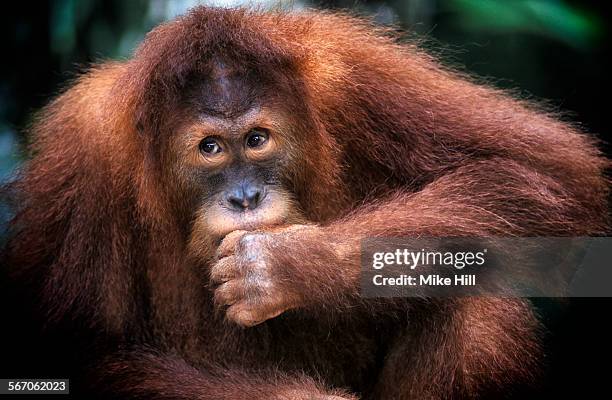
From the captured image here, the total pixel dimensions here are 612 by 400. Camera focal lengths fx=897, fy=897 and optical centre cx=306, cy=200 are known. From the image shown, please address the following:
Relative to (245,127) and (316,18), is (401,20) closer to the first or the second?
(316,18)

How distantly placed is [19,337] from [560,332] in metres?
1.31

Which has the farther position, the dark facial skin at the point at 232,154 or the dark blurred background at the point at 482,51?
the dark blurred background at the point at 482,51

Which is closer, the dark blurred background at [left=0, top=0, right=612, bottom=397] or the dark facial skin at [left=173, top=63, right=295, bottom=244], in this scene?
the dark facial skin at [left=173, top=63, right=295, bottom=244]

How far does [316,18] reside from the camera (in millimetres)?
2232

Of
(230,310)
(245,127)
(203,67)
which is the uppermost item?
(203,67)

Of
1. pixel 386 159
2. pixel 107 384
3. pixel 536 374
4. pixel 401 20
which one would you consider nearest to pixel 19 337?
pixel 107 384

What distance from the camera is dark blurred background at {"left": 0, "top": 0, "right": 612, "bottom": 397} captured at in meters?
2.20

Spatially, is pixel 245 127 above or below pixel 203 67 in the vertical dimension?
below

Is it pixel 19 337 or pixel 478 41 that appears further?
pixel 478 41

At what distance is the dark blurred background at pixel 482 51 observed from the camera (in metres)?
2.20

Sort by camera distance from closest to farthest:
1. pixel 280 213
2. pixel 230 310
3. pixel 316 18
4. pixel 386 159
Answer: pixel 230 310
pixel 280 213
pixel 386 159
pixel 316 18

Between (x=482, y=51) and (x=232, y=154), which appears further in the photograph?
(x=482, y=51)

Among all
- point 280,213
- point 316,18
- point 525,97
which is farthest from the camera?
point 525,97

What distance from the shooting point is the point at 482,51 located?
2617 millimetres
